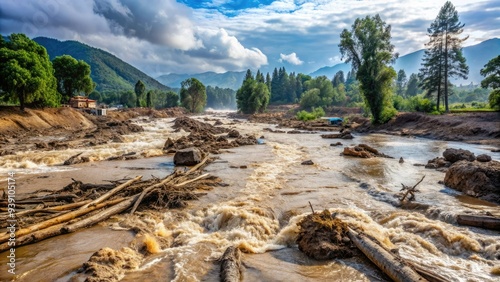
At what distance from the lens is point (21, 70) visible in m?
32.6

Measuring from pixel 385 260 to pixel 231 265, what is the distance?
3.10 m

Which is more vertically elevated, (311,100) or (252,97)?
(252,97)

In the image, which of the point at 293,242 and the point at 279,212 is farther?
the point at 279,212

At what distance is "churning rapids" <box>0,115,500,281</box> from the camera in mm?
6000

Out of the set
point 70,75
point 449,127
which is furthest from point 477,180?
point 70,75

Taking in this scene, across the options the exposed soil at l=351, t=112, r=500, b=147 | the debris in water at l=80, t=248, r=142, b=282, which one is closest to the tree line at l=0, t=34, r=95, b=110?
the debris in water at l=80, t=248, r=142, b=282

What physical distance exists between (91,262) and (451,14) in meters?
59.9

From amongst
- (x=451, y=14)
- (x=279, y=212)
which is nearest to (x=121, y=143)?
(x=279, y=212)

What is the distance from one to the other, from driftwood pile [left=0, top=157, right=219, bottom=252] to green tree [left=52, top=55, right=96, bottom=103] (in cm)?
5224

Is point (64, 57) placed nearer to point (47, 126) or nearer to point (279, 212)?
point (47, 126)

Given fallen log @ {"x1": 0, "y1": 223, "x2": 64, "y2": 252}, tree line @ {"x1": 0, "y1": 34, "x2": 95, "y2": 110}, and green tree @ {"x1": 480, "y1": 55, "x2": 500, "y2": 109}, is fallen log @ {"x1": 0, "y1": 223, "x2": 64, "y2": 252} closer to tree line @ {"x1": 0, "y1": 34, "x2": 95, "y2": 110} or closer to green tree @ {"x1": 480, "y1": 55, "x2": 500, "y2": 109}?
tree line @ {"x1": 0, "y1": 34, "x2": 95, "y2": 110}

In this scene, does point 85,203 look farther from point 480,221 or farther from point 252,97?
point 252,97

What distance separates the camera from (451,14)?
47156 millimetres

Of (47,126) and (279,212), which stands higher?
(47,126)
